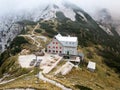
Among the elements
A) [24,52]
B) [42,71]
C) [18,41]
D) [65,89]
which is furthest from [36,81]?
[18,41]

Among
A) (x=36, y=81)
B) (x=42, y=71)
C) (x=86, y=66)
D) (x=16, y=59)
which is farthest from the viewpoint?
(x=86, y=66)

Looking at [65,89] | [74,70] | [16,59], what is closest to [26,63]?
[16,59]

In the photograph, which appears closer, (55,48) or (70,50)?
(70,50)

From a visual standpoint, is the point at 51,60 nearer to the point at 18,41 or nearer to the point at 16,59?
the point at 16,59

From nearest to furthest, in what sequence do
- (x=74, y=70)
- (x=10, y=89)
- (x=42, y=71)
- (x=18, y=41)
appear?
1. (x=10, y=89)
2. (x=42, y=71)
3. (x=74, y=70)
4. (x=18, y=41)

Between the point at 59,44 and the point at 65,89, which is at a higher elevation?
the point at 59,44

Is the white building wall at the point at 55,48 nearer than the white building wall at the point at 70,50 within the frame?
No

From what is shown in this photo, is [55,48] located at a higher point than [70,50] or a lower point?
higher

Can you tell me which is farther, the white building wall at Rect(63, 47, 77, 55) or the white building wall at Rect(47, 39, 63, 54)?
the white building wall at Rect(47, 39, 63, 54)

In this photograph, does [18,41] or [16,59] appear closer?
[16,59]
